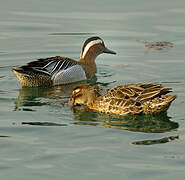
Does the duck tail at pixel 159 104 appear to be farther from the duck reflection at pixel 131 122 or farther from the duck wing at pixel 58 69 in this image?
the duck wing at pixel 58 69

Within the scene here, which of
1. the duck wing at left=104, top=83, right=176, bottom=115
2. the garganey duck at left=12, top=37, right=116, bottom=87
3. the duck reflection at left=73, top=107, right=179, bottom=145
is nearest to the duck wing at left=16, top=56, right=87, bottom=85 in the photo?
the garganey duck at left=12, top=37, right=116, bottom=87

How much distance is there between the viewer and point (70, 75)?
15.4 metres

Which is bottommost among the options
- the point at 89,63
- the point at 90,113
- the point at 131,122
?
the point at 131,122

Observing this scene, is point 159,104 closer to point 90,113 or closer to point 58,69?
point 90,113

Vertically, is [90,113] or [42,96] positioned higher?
[42,96]

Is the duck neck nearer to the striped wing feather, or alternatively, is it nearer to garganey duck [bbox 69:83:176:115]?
the striped wing feather

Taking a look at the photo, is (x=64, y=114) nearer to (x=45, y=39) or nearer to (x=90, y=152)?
(x=90, y=152)

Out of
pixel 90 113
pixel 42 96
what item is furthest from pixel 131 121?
pixel 42 96

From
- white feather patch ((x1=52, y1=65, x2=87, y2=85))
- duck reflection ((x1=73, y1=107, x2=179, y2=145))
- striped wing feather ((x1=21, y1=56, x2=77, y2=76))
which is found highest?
striped wing feather ((x1=21, y1=56, x2=77, y2=76))

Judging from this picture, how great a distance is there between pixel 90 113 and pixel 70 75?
10.9ft

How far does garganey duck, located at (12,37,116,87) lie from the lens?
47.8ft

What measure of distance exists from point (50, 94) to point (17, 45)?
3811 millimetres

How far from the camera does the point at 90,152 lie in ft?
31.7
